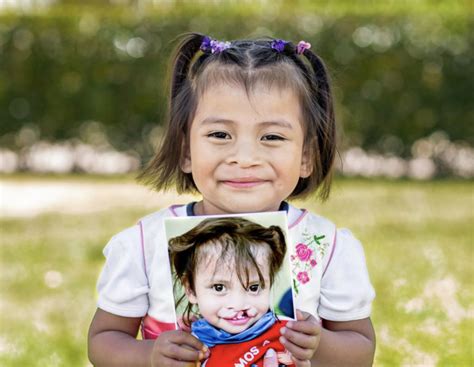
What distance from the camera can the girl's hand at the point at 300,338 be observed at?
2346mm

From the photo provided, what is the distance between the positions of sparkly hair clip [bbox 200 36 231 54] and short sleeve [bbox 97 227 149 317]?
594 mm

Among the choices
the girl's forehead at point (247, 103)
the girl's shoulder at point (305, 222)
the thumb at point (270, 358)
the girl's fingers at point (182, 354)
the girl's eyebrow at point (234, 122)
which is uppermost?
the girl's forehead at point (247, 103)

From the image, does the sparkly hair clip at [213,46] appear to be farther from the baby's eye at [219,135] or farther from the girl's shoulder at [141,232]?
the girl's shoulder at [141,232]

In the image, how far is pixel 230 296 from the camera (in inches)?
93.7

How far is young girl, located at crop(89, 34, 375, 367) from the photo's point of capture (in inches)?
A: 102

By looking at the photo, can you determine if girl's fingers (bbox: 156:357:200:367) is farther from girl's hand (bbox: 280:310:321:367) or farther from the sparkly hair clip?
the sparkly hair clip

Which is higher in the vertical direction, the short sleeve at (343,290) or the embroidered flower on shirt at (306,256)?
the embroidered flower on shirt at (306,256)

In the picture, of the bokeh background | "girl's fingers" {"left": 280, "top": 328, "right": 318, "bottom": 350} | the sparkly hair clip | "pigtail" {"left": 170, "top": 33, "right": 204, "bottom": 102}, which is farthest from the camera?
the bokeh background

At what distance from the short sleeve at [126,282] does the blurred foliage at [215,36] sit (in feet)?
30.6

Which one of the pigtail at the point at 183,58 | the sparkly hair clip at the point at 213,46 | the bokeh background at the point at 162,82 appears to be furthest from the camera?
the bokeh background at the point at 162,82

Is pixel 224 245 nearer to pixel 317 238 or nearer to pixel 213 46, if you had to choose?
pixel 317 238

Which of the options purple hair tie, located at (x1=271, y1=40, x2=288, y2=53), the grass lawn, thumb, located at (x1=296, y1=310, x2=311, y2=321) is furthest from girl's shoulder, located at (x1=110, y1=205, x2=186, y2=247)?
the grass lawn

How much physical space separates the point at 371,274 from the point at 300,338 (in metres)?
3.77

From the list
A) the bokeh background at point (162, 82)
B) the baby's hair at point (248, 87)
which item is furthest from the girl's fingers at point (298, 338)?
the bokeh background at point (162, 82)
